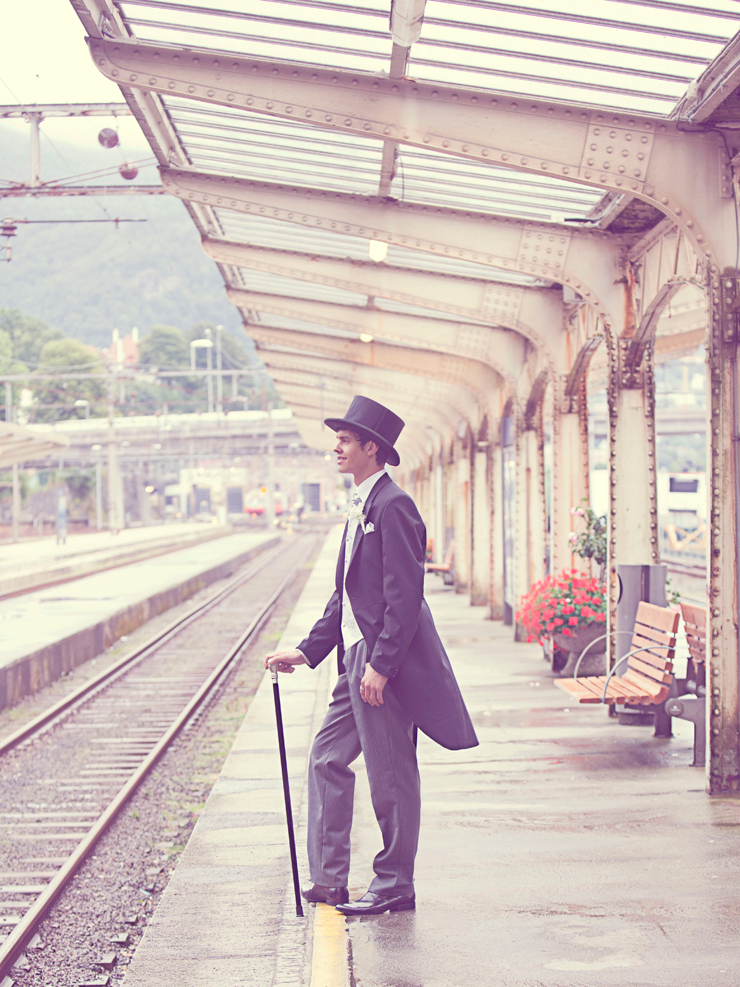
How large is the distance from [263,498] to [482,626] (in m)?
86.9

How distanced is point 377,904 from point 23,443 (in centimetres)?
2320

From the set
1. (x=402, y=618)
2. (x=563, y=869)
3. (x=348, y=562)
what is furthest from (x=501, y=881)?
(x=348, y=562)

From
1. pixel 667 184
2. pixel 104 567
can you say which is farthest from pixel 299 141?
pixel 104 567

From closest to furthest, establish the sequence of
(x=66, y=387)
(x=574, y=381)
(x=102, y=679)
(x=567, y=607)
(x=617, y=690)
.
→ (x=617, y=690) < (x=567, y=607) < (x=574, y=381) < (x=102, y=679) < (x=66, y=387)

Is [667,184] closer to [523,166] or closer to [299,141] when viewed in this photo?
[523,166]

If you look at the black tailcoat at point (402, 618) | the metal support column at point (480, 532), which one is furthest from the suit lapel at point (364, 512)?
the metal support column at point (480, 532)

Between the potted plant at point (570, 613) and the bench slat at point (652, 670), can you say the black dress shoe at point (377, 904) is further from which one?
the potted plant at point (570, 613)

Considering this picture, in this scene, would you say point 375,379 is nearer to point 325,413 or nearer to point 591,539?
point 325,413

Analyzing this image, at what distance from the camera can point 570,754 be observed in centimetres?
726

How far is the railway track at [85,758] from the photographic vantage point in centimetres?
659

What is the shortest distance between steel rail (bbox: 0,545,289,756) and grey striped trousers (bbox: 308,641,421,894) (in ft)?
22.6

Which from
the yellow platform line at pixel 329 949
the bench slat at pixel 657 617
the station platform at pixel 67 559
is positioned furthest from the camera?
the station platform at pixel 67 559

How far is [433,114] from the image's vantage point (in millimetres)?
6668

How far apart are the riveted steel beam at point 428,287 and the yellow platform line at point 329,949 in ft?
25.9
